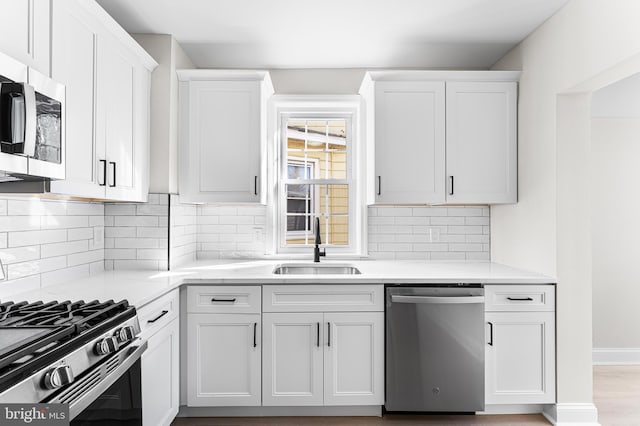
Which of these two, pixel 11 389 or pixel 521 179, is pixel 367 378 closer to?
pixel 521 179

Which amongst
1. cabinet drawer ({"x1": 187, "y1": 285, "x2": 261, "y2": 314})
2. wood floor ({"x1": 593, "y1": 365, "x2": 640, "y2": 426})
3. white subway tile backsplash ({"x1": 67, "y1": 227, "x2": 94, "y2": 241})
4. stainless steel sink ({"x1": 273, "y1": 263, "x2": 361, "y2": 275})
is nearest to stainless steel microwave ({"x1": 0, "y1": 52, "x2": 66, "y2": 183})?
white subway tile backsplash ({"x1": 67, "y1": 227, "x2": 94, "y2": 241})

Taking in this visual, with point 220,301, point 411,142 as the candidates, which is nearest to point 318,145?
point 411,142

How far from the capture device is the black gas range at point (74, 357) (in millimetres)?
1176

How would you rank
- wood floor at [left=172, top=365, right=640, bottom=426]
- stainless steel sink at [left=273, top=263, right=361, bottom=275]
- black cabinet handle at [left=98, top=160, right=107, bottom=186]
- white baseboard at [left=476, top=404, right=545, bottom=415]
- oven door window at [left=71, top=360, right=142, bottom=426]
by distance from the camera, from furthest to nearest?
stainless steel sink at [left=273, top=263, right=361, bottom=275]
white baseboard at [left=476, top=404, right=545, bottom=415]
wood floor at [left=172, top=365, right=640, bottom=426]
black cabinet handle at [left=98, top=160, right=107, bottom=186]
oven door window at [left=71, top=360, right=142, bottom=426]

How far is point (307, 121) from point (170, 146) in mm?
1234

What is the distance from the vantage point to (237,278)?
8.68 feet

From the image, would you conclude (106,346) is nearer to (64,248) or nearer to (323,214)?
(64,248)

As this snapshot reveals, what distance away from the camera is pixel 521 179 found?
3100 millimetres

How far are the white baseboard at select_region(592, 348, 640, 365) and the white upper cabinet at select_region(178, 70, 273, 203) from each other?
3162 mm

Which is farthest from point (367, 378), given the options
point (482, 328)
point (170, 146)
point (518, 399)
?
point (170, 146)

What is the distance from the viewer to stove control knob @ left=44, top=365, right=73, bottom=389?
4.02 ft

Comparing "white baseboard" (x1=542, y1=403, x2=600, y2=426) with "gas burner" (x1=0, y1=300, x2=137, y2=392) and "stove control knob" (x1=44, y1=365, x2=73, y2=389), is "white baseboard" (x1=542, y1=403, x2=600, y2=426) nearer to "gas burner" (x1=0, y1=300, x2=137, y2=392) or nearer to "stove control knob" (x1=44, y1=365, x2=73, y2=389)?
"gas burner" (x1=0, y1=300, x2=137, y2=392)

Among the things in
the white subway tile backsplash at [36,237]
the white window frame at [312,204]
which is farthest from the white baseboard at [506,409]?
the white subway tile backsplash at [36,237]

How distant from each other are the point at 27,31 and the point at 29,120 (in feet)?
1.96
